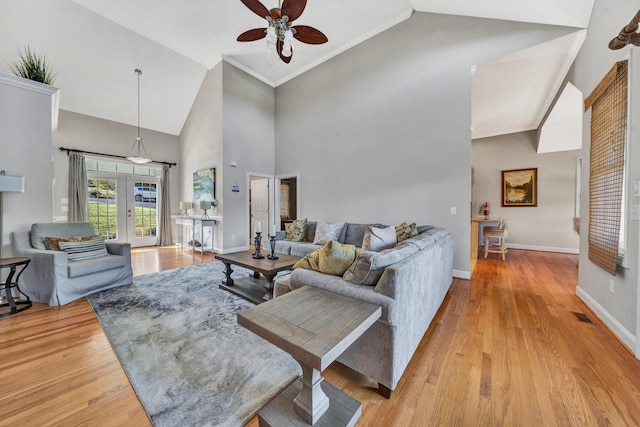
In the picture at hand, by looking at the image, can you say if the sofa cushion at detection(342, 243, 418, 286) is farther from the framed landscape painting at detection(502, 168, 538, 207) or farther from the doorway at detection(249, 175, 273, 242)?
the framed landscape painting at detection(502, 168, 538, 207)

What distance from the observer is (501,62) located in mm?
3434

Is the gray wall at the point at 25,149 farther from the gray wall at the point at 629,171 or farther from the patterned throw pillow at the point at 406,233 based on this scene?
the gray wall at the point at 629,171

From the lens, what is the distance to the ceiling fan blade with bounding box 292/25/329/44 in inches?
103

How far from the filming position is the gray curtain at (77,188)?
5.14m

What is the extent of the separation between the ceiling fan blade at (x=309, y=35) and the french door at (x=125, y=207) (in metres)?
5.75

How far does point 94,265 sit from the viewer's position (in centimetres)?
280

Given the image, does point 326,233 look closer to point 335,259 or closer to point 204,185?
point 335,259

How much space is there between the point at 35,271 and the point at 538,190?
9.04 meters

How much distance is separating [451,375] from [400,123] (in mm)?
3849

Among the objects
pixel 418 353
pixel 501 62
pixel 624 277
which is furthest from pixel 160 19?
pixel 624 277

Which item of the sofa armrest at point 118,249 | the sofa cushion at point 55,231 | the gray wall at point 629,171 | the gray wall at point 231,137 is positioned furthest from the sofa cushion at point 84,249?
the gray wall at point 629,171

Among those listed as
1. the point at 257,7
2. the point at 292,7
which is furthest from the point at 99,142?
the point at 292,7

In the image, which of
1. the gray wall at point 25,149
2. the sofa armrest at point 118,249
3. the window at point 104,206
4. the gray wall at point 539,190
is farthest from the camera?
the window at point 104,206

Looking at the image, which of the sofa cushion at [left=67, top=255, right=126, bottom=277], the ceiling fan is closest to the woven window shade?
the ceiling fan
